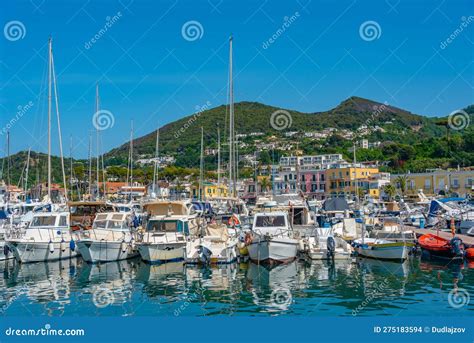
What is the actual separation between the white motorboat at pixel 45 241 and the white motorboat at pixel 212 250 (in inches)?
261

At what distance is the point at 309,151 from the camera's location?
150 m

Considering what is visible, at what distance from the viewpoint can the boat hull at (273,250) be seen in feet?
82.0

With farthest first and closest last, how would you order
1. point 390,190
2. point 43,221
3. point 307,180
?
point 307,180, point 390,190, point 43,221

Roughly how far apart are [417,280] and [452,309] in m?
5.06

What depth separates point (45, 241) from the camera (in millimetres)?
27641

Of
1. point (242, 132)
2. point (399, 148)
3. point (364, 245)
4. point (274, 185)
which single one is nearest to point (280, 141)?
point (242, 132)

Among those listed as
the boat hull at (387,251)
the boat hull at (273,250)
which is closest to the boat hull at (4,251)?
the boat hull at (273,250)

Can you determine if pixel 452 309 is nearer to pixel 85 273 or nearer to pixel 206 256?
pixel 206 256

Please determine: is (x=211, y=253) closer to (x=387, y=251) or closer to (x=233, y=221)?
(x=387, y=251)

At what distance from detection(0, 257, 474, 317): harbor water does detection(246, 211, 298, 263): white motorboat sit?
55cm

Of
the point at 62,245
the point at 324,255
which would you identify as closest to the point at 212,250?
the point at 324,255

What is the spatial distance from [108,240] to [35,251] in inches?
143

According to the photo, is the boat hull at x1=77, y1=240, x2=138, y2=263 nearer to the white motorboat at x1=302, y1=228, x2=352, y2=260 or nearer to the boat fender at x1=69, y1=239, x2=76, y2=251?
the boat fender at x1=69, y1=239, x2=76, y2=251

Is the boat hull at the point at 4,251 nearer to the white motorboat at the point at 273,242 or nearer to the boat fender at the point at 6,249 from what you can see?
the boat fender at the point at 6,249
